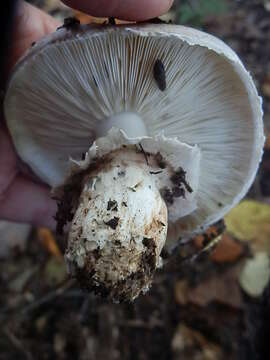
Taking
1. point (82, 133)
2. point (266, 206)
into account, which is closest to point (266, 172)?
point (266, 206)

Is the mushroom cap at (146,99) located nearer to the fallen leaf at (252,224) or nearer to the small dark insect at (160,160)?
the small dark insect at (160,160)

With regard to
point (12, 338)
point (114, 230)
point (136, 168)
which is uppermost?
point (136, 168)

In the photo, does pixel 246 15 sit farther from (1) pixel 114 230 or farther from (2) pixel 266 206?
(1) pixel 114 230

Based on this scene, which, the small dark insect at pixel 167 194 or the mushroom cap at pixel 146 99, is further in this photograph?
the small dark insect at pixel 167 194

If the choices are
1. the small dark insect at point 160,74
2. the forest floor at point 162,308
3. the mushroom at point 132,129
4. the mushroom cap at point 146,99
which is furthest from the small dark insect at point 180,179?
the forest floor at point 162,308

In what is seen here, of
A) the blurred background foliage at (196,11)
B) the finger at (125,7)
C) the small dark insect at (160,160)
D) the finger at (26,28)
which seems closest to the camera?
the finger at (125,7)

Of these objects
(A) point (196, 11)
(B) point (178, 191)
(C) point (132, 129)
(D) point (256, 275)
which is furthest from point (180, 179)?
(A) point (196, 11)

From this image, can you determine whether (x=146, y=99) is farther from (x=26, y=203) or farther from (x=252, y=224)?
(x=252, y=224)
